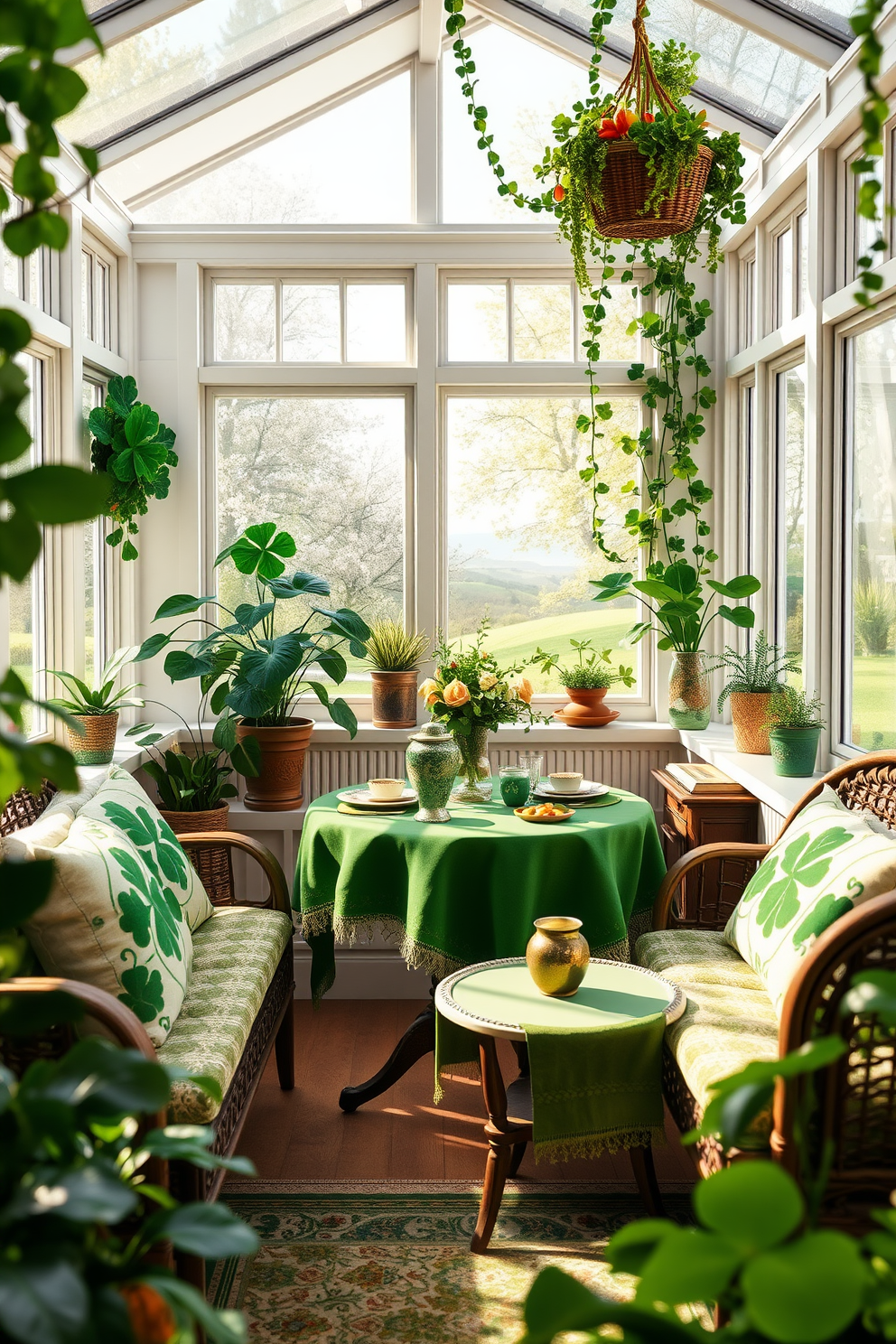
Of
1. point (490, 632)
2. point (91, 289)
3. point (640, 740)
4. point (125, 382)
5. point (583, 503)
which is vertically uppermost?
point (91, 289)

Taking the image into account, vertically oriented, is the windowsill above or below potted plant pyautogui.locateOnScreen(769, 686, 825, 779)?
below

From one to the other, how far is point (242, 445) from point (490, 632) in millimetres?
1246

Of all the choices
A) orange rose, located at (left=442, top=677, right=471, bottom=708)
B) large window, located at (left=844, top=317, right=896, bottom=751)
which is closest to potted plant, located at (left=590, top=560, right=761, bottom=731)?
large window, located at (left=844, top=317, right=896, bottom=751)

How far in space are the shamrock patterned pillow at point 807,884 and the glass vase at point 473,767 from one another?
0.92 meters

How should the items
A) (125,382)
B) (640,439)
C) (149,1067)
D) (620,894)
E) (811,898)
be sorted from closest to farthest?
(149,1067) < (811,898) < (620,894) < (125,382) < (640,439)

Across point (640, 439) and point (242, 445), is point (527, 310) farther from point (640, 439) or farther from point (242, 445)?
point (242, 445)

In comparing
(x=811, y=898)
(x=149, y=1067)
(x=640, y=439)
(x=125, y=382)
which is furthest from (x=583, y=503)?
(x=149, y=1067)

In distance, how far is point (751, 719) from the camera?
12.5 feet

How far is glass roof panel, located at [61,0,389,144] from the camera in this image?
148 inches

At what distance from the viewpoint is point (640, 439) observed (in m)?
4.46

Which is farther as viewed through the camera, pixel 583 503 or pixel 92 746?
pixel 583 503

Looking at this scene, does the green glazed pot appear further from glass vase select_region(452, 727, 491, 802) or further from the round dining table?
glass vase select_region(452, 727, 491, 802)

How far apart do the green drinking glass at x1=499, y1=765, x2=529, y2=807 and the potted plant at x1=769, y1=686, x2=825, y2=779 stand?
2.41ft

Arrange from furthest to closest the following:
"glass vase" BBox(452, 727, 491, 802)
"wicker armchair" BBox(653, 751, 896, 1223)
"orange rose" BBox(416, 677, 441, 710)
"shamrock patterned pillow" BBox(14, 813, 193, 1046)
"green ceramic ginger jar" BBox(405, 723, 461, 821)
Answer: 1. "glass vase" BBox(452, 727, 491, 802)
2. "orange rose" BBox(416, 677, 441, 710)
3. "green ceramic ginger jar" BBox(405, 723, 461, 821)
4. "shamrock patterned pillow" BBox(14, 813, 193, 1046)
5. "wicker armchair" BBox(653, 751, 896, 1223)
